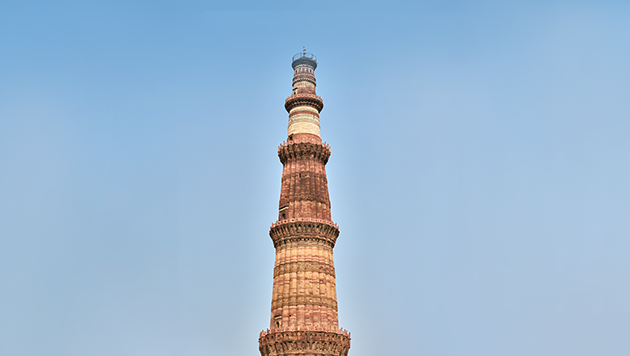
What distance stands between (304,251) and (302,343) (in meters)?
→ 6.64

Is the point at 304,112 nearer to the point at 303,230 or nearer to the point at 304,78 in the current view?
the point at 304,78

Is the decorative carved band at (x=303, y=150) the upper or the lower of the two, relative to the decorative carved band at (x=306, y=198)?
upper

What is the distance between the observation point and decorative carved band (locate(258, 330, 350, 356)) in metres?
39.4

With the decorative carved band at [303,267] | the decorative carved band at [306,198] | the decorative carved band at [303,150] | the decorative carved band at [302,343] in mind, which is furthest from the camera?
the decorative carved band at [303,150]

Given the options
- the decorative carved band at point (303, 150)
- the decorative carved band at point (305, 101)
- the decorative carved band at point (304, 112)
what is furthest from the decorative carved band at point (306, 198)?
the decorative carved band at point (305, 101)

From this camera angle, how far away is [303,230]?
43.6 m

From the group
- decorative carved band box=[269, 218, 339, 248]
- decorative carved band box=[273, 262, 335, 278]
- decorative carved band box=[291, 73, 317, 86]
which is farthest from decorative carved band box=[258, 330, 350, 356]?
decorative carved band box=[291, 73, 317, 86]

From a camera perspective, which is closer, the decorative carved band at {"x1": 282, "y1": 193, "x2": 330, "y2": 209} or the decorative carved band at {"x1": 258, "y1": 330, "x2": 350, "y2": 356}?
the decorative carved band at {"x1": 258, "y1": 330, "x2": 350, "y2": 356}

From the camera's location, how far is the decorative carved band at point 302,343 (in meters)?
39.4

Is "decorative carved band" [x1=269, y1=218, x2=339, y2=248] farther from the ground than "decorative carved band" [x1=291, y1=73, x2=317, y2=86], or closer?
closer

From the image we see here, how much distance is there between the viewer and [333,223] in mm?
45031

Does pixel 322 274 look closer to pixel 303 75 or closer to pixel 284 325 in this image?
pixel 284 325

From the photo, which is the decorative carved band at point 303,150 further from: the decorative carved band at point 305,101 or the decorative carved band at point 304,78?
the decorative carved band at point 304,78

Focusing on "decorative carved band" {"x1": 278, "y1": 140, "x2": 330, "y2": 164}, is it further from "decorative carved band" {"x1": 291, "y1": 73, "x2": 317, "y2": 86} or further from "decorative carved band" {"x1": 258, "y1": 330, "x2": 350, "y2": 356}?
"decorative carved band" {"x1": 258, "y1": 330, "x2": 350, "y2": 356}
